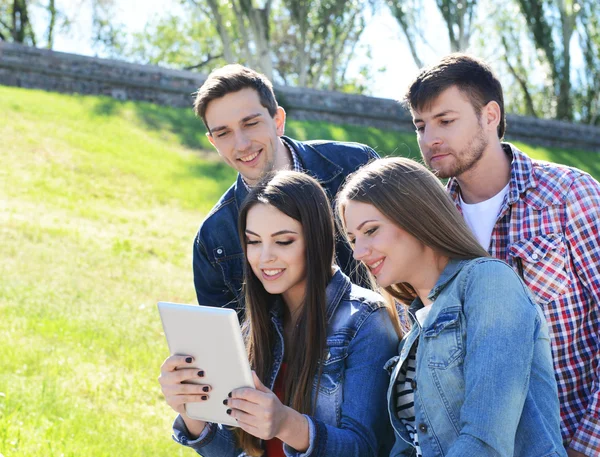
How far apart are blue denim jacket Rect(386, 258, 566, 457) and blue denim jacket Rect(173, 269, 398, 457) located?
0.34 meters

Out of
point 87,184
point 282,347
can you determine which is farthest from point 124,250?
point 282,347

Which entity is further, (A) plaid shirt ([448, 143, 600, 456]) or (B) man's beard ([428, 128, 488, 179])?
(B) man's beard ([428, 128, 488, 179])

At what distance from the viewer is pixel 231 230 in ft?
12.4

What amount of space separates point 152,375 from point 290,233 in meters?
2.97

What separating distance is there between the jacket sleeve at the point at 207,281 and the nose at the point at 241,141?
465 millimetres

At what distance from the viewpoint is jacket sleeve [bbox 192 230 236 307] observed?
149 inches

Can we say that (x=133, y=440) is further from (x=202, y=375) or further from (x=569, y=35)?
(x=569, y=35)

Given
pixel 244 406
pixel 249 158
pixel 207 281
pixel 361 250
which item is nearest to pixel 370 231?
pixel 361 250

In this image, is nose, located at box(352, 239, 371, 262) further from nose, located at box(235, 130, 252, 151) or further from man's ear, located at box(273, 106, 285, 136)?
man's ear, located at box(273, 106, 285, 136)

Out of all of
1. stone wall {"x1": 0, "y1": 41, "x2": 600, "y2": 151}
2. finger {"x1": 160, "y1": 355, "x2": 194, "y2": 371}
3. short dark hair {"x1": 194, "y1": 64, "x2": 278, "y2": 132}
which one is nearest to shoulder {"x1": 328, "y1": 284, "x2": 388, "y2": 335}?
→ finger {"x1": 160, "y1": 355, "x2": 194, "y2": 371}

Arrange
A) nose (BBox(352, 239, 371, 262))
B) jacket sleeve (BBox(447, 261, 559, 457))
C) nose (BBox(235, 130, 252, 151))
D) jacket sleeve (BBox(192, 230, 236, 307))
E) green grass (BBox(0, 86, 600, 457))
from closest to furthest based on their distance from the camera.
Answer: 1. jacket sleeve (BBox(447, 261, 559, 457))
2. nose (BBox(352, 239, 371, 262))
3. nose (BBox(235, 130, 252, 151))
4. jacket sleeve (BBox(192, 230, 236, 307))
5. green grass (BBox(0, 86, 600, 457))

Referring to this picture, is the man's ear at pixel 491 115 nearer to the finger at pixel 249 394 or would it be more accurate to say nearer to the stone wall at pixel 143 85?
the finger at pixel 249 394

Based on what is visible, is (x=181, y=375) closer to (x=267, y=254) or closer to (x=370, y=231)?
Answer: (x=267, y=254)

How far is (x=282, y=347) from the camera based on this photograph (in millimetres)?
2918
